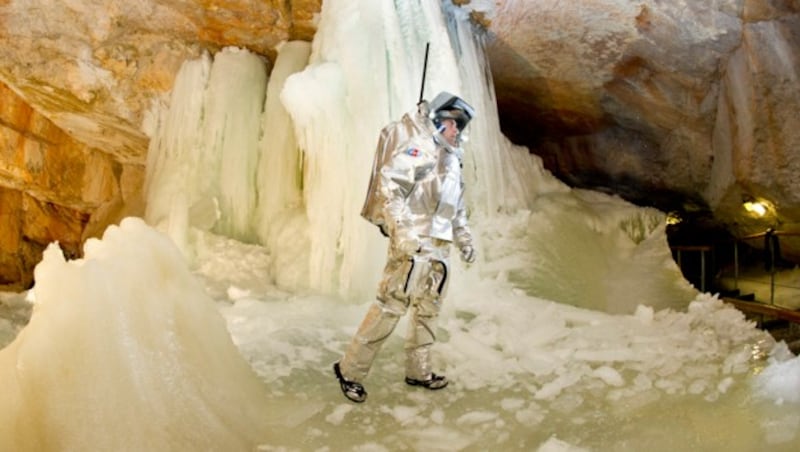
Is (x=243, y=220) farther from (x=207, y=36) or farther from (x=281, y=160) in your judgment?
(x=207, y=36)

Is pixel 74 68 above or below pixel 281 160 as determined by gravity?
above

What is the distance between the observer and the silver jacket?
9.18 ft

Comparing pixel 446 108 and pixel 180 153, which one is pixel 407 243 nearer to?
pixel 446 108

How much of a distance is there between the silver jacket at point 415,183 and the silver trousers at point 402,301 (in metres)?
0.10

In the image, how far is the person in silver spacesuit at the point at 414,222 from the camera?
279cm

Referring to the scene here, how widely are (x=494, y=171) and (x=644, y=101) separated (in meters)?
2.48

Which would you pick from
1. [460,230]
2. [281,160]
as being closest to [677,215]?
[281,160]

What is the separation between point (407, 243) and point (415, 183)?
0.34 m

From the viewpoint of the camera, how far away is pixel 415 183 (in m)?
2.87

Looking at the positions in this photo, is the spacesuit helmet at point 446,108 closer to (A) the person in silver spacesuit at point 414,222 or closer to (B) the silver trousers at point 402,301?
(A) the person in silver spacesuit at point 414,222

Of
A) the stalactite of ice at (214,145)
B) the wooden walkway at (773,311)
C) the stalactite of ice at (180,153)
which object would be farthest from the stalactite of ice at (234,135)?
the wooden walkway at (773,311)

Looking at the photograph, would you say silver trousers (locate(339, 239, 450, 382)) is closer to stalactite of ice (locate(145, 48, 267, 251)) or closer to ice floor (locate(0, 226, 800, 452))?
ice floor (locate(0, 226, 800, 452))

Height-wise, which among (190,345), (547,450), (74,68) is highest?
(74,68)

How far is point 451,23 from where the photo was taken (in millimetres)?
6348
